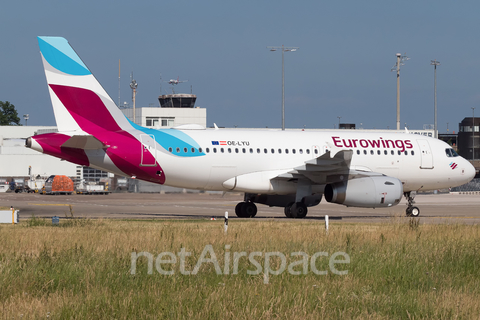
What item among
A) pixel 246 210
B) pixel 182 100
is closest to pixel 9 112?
pixel 182 100

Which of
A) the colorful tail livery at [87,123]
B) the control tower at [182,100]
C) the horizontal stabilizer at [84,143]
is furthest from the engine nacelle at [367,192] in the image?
the control tower at [182,100]

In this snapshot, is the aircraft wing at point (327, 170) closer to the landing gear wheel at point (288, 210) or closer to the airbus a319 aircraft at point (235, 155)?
the airbus a319 aircraft at point (235, 155)

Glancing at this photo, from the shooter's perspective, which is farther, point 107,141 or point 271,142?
point 271,142

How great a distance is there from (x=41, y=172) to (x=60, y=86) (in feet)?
218

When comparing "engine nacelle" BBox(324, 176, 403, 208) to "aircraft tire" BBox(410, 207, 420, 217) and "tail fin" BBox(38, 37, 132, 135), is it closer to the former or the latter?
"aircraft tire" BBox(410, 207, 420, 217)

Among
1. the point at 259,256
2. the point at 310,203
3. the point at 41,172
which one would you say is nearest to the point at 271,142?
the point at 310,203

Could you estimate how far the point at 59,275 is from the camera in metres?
10.2

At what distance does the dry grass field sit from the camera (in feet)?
27.5

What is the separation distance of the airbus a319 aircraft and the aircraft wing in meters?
0.04

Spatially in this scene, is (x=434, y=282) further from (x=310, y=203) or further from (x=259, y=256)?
(x=310, y=203)

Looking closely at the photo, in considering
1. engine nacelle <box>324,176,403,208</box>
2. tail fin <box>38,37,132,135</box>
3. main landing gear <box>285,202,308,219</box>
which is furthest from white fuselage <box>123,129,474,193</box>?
tail fin <box>38,37,132,135</box>

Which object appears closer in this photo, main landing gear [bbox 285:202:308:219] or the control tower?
main landing gear [bbox 285:202:308:219]

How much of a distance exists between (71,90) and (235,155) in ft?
22.5

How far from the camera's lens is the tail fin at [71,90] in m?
Answer: 24.5
